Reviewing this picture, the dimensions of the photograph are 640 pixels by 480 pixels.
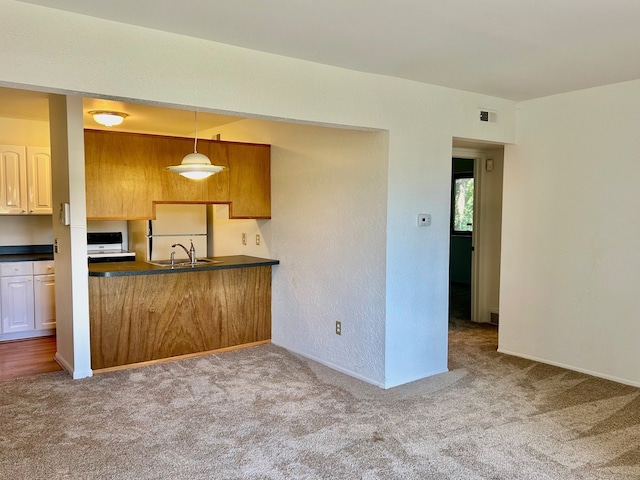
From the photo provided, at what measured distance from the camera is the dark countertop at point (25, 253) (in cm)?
522

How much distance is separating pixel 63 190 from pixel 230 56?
6.67 feet

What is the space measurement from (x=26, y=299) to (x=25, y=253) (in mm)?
678

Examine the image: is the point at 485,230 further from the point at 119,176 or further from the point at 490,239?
the point at 119,176

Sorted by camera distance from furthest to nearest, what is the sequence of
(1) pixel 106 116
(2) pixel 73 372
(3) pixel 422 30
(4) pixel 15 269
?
(4) pixel 15 269, (1) pixel 106 116, (2) pixel 73 372, (3) pixel 422 30

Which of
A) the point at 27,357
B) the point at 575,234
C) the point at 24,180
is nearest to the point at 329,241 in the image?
the point at 575,234

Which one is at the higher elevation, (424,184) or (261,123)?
(261,123)

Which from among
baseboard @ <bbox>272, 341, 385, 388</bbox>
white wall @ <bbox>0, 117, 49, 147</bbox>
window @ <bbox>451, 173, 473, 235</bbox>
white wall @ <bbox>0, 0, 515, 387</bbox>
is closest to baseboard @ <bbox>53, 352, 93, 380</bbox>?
white wall @ <bbox>0, 0, 515, 387</bbox>

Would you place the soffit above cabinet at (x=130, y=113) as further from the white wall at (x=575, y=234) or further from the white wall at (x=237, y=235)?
the white wall at (x=575, y=234)

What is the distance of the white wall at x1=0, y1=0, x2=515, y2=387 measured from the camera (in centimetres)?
237

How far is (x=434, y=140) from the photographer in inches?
154

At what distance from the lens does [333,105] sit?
10.8 feet

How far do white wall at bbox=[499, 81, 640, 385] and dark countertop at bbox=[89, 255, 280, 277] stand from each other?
2.34 meters

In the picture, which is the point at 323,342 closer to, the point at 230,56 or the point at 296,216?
the point at 296,216

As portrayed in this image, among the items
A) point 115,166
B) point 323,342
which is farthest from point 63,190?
point 323,342
